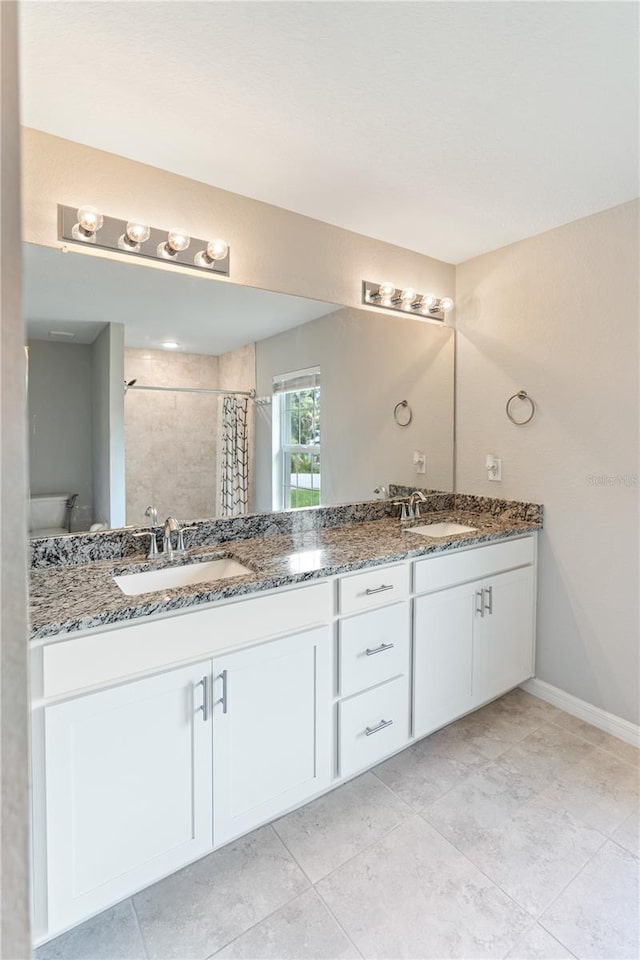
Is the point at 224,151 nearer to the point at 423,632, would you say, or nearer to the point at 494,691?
the point at 423,632

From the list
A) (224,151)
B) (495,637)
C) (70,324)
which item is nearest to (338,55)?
(224,151)

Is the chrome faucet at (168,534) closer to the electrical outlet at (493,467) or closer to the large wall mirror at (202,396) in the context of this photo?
the large wall mirror at (202,396)

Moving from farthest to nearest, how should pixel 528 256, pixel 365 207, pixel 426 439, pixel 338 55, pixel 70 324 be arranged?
1. pixel 426 439
2. pixel 528 256
3. pixel 365 207
4. pixel 70 324
5. pixel 338 55

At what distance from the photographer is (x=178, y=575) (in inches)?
67.1

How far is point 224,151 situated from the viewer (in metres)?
1.67

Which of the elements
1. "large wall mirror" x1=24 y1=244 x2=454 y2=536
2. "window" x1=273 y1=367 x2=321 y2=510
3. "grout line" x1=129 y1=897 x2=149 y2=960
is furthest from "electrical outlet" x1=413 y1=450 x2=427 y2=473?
"grout line" x1=129 y1=897 x2=149 y2=960

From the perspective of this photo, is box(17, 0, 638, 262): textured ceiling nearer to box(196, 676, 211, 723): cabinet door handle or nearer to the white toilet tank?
the white toilet tank

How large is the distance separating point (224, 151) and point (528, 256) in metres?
1.54

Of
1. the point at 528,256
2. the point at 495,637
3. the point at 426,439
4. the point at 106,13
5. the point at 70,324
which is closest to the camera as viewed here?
the point at 106,13

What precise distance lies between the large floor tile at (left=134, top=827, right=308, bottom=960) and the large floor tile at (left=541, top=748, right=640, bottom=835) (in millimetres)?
A: 1005

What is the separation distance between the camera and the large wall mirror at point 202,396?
1.65 metres

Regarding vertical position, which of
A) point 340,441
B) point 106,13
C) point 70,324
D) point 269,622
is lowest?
point 269,622

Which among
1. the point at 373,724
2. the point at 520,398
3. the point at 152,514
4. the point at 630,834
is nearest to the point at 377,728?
the point at 373,724

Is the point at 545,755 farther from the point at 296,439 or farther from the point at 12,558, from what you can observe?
the point at 12,558
